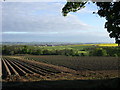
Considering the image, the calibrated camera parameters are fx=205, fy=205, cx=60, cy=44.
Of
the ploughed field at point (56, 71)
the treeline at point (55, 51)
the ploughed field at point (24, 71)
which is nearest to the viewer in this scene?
the ploughed field at point (56, 71)

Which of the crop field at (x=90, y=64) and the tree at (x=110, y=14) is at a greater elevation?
the tree at (x=110, y=14)

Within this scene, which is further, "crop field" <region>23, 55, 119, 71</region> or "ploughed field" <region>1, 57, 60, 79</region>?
"crop field" <region>23, 55, 119, 71</region>

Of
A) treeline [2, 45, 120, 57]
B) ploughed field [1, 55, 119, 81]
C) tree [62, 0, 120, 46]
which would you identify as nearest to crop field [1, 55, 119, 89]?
ploughed field [1, 55, 119, 81]

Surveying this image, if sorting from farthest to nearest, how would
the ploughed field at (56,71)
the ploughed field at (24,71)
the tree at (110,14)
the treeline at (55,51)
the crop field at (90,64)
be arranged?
the treeline at (55,51), the crop field at (90,64), the ploughed field at (24,71), the ploughed field at (56,71), the tree at (110,14)

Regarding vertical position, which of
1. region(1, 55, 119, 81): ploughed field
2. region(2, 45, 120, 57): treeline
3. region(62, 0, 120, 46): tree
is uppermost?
region(62, 0, 120, 46): tree

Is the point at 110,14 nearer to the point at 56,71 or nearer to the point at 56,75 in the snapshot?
the point at 56,75

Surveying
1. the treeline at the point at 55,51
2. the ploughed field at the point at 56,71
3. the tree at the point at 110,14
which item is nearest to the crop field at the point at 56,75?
the ploughed field at the point at 56,71

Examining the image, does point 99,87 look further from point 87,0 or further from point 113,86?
point 87,0

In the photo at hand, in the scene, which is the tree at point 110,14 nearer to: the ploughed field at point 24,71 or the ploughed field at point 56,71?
the ploughed field at point 56,71

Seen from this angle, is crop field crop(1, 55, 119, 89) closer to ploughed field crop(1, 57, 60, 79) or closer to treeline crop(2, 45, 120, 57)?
ploughed field crop(1, 57, 60, 79)

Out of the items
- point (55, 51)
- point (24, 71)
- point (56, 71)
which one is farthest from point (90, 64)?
point (55, 51)

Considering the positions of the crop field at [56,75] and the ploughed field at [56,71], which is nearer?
the crop field at [56,75]

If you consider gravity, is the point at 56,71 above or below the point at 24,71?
below

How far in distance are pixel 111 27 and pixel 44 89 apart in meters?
5.08
